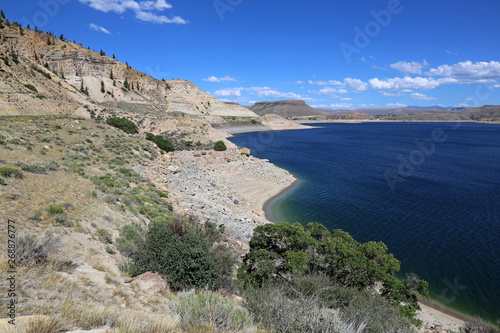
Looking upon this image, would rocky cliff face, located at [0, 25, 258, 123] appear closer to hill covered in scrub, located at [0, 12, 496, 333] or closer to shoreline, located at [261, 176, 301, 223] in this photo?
hill covered in scrub, located at [0, 12, 496, 333]

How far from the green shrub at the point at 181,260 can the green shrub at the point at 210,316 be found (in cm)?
203

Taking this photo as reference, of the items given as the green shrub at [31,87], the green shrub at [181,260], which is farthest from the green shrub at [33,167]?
the green shrub at [31,87]

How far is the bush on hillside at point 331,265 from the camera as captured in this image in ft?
32.8

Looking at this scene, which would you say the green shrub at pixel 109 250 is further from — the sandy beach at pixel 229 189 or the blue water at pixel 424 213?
the blue water at pixel 424 213

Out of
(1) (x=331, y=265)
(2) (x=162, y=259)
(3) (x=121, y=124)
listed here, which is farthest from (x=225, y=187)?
(3) (x=121, y=124)

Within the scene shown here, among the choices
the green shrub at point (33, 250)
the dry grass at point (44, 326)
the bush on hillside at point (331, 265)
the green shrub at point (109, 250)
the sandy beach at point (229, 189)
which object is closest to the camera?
the dry grass at point (44, 326)

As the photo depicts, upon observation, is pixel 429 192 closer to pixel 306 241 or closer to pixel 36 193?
pixel 306 241

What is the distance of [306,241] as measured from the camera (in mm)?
11469

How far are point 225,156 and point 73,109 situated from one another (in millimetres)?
31257

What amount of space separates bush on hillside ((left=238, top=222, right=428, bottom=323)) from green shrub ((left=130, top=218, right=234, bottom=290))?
177 centimetres

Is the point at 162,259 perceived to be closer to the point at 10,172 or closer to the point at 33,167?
the point at 10,172

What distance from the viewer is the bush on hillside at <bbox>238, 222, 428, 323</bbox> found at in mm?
9992

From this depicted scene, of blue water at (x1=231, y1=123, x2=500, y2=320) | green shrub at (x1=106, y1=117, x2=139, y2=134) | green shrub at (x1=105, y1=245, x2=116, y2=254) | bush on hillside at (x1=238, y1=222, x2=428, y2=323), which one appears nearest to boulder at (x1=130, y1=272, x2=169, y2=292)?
green shrub at (x1=105, y1=245, x2=116, y2=254)

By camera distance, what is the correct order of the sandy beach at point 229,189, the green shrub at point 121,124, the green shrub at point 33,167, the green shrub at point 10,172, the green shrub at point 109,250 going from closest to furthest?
the green shrub at point 109,250 < the green shrub at point 10,172 < the green shrub at point 33,167 < the sandy beach at point 229,189 < the green shrub at point 121,124
